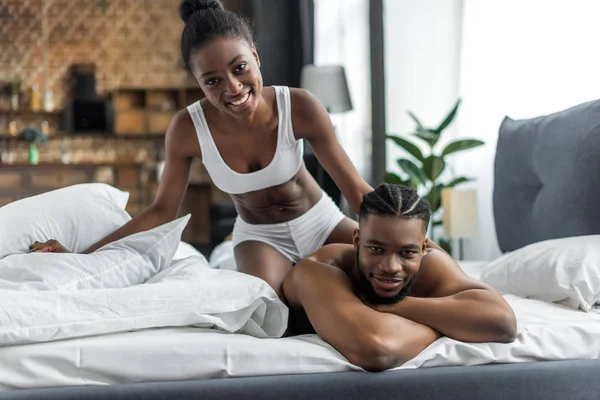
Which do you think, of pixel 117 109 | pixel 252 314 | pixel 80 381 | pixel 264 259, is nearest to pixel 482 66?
pixel 264 259

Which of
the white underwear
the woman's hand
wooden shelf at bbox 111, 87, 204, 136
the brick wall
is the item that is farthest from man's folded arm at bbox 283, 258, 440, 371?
the brick wall

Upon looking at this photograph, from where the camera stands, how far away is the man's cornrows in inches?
66.7

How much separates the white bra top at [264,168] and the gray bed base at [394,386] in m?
0.84

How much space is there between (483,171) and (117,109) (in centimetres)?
549

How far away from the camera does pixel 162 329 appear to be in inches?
68.3

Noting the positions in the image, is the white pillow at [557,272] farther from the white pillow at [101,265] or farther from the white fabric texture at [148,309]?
the white pillow at [101,265]

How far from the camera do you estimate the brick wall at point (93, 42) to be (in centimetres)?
852

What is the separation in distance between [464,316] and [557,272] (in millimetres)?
574

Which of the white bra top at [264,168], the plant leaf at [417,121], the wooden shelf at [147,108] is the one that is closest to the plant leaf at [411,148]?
the plant leaf at [417,121]

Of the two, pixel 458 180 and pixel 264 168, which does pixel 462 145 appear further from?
pixel 264 168

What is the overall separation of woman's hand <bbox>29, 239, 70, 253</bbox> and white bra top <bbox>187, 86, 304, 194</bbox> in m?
0.46

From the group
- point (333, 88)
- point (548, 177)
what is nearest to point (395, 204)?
point (548, 177)

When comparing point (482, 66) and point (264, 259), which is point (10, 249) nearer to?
point (264, 259)

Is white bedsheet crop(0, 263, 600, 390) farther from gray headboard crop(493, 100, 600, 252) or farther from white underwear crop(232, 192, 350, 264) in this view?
gray headboard crop(493, 100, 600, 252)
